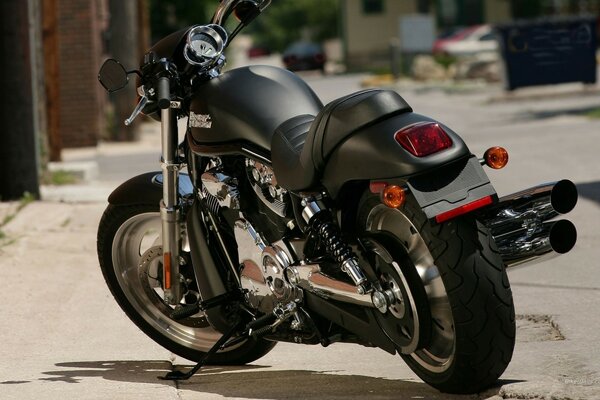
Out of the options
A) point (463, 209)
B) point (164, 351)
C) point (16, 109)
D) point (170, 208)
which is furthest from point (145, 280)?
point (16, 109)

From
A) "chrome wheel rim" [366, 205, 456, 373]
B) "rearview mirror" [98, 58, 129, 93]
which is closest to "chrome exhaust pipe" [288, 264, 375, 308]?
"chrome wheel rim" [366, 205, 456, 373]

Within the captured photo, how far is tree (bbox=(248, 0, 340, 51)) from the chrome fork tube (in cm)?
6415

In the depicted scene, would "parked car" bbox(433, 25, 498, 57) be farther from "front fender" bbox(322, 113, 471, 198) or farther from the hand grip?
"front fender" bbox(322, 113, 471, 198)

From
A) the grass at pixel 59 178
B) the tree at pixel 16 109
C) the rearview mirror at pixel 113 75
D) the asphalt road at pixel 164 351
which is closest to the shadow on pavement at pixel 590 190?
the asphalt road at pixel 164 351

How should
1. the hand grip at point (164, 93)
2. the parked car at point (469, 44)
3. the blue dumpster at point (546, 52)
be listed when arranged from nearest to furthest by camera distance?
the hand grip at point (164, 93) → the blue dumpster at point (546, 52) → the parked car at point (469, 44)

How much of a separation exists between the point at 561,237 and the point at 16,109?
25.4 ft

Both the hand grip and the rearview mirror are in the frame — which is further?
the rearview mirror

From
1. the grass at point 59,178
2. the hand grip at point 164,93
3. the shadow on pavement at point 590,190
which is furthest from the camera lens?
the grass at point 59,178

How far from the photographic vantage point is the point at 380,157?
195 inches

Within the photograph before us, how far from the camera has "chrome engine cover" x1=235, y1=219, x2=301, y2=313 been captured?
552cm

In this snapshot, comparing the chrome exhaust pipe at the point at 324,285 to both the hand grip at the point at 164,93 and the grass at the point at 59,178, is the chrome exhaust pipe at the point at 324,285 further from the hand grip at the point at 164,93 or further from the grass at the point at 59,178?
the grass at the point at 59,178

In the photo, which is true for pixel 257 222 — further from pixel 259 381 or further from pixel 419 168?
pixel 419 168

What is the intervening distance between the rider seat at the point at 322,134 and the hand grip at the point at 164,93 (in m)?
0.57

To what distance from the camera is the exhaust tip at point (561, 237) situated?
5.10 m
